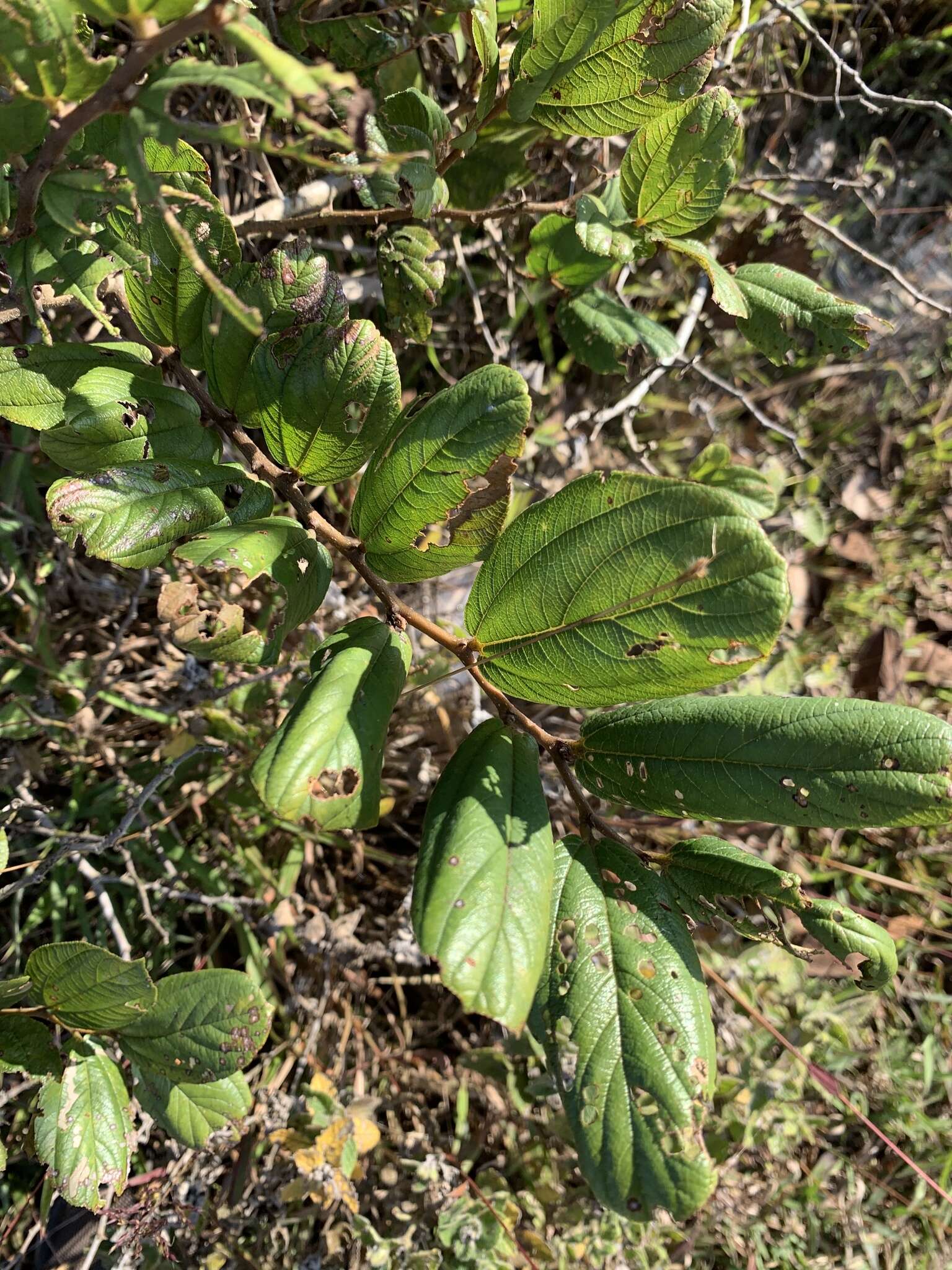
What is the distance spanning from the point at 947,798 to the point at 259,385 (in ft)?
3.21

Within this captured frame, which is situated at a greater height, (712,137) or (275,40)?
(275,40)

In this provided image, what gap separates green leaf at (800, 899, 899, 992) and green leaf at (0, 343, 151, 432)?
1.12 m

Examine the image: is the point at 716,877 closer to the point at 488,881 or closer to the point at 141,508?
the point at 488,881

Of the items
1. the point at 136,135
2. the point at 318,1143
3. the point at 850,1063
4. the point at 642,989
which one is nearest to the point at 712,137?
the point at 136,135

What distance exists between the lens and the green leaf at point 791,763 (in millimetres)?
938

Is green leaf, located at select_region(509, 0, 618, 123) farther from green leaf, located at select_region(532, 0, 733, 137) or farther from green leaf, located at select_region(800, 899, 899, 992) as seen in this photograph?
green leaf, located at select_region(800, 899, 899, 992)

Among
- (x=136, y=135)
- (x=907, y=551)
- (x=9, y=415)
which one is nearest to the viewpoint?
(x=136, y=135)

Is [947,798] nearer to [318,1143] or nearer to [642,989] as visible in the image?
[642,989]

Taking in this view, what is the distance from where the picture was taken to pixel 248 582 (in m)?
1.00

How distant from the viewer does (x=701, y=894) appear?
1120mm

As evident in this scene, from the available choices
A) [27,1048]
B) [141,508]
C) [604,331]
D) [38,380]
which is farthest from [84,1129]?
[604,331]

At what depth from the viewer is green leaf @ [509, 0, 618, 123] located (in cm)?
110

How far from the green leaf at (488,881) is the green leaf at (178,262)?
0.71m

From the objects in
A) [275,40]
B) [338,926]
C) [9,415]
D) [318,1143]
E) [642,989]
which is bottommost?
[318,1143]
